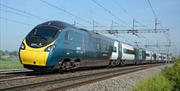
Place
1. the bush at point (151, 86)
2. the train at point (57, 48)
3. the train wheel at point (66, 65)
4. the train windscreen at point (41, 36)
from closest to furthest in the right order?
the bush at point (151, 86), the train at point (57, 48), the train windscreen at point (41, 36), the train wheel at point (66, 65)

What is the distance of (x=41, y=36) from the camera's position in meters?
16.8

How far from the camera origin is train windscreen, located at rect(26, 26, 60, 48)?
16281mm

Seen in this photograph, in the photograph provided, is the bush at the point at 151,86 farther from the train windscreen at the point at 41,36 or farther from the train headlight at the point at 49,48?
the train windscreen at the point at 41,36

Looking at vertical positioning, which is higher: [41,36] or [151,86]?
[41,36]

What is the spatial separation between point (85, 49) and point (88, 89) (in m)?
9.12

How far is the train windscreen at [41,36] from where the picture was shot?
16.3m

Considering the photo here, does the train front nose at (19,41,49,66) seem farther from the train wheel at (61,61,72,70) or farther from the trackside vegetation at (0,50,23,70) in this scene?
the trackside vegetation at (0,50,23,70)

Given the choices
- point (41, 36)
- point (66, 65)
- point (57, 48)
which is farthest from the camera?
point (66, 65)

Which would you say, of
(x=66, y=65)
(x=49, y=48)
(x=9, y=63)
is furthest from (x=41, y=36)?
(x=9, y=63)

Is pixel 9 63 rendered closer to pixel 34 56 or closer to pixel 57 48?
pixel 57 48

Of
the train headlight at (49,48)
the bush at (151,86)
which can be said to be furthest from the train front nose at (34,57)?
the bush at (151,86)

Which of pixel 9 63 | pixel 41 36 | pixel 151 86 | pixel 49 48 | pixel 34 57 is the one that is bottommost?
pixel 151 86

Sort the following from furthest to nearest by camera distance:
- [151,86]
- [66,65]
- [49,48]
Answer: [66,65] → [49,48] → [151,86]

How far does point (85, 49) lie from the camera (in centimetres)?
2103
